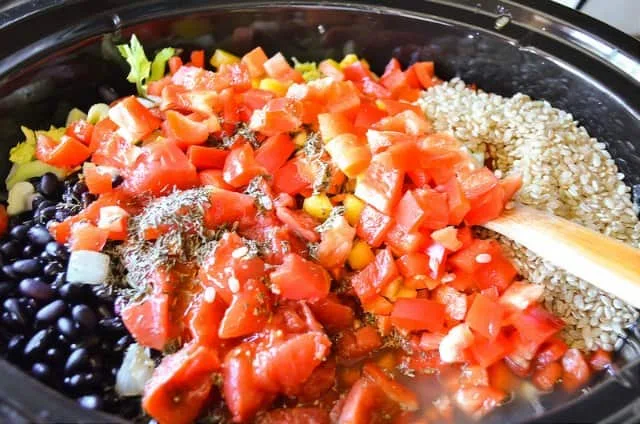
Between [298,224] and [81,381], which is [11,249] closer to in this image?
[81,381]

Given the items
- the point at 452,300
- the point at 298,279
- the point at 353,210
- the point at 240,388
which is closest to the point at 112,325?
the point at 240,388

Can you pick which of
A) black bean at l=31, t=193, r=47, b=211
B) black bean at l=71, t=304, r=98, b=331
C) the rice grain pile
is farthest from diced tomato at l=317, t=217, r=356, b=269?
black bean at l=31, t=193, r=47, b=211

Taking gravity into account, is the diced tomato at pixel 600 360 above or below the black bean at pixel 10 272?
below

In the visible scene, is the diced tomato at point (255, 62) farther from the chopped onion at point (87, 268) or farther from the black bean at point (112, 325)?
the black bean at point (112, 325)

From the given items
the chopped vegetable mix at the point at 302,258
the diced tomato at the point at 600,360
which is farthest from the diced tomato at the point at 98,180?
the diced tomato at the point at 600,360

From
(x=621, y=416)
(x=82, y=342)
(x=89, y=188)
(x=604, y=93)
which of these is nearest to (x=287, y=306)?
(x=82, y=342)

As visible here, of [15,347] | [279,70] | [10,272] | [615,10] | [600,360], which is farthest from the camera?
[615,10]
